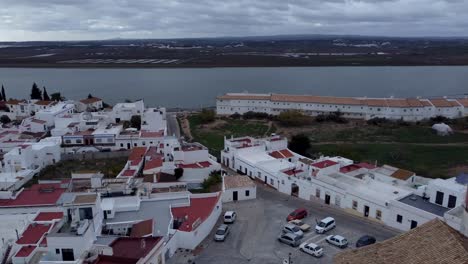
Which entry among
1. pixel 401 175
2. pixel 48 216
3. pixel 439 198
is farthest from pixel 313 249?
pixel 48 216

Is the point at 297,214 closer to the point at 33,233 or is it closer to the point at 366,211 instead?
the point at 366,211

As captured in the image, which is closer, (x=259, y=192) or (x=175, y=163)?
(x=259, y=192)

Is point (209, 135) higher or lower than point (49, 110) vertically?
lower

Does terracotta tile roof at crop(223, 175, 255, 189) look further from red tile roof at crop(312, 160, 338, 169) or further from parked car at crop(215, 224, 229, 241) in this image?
red tile roof at crop(312, 160, 338, 169)

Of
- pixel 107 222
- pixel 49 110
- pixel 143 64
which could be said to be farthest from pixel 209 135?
pixel 143 64

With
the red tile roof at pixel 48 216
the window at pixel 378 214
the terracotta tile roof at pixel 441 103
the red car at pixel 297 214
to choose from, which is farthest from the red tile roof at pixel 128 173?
the terracotta tile roof at pixel 441 103

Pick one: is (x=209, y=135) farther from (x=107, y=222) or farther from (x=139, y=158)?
(x=107, y=222)
